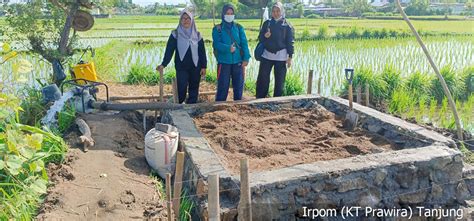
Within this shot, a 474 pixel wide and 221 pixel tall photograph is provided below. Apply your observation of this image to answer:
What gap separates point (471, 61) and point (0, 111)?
32.8 ft

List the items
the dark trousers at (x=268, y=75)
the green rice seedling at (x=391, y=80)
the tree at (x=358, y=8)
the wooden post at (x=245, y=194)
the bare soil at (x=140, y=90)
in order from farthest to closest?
the tree at (x=358, y=8)
the green rice seedling at (x=391, y=80)
the bare soil at (x=140, y=90)
the dark trousers at (x=268, y=75)
the wooden post at (x=245, y=194)

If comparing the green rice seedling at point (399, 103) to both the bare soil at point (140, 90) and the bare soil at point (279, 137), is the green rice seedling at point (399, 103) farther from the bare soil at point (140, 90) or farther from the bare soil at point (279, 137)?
the bare soil at point (140, 90)

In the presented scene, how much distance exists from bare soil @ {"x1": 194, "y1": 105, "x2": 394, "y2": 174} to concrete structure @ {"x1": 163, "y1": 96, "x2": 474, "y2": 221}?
280 mm

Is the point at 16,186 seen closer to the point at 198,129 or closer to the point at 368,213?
the point at 198,129

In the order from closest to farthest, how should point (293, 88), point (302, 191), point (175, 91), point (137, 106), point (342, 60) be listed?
point (302, 191)
point (137, 106)
point (175, 91)
point (293, 88)
point (342, 60)

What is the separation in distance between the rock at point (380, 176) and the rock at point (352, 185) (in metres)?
0.11

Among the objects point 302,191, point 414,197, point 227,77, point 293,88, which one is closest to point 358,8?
point 293,88

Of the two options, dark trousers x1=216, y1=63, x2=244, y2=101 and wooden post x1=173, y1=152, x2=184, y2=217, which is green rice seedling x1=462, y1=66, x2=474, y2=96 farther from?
Result: wooden post x1=173, y1=152, x2=184, y2=217

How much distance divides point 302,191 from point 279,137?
126 centimetres

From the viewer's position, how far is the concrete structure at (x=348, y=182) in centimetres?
321

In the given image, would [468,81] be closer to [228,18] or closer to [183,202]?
[228,18]

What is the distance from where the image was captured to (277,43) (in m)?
5.65

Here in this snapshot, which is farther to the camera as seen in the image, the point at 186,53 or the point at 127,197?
the point at 186,53

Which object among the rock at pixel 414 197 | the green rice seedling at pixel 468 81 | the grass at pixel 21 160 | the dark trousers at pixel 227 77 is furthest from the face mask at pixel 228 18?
the green rice seedling at pixel 468 81
